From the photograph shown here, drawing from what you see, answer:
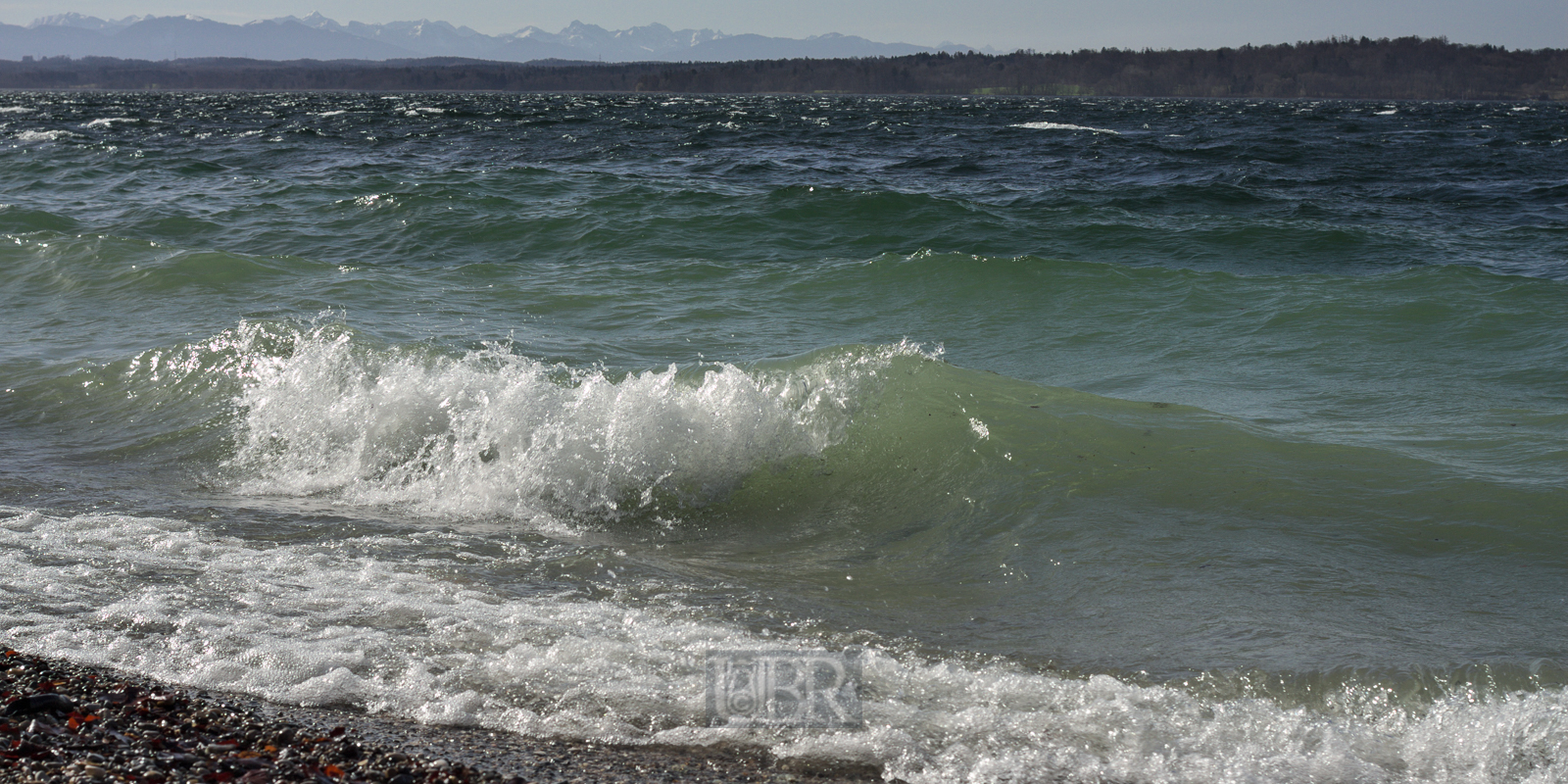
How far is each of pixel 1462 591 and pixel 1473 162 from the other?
23.5 metres

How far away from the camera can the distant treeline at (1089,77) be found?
134 meters

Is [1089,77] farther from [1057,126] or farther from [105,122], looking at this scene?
[105,122]

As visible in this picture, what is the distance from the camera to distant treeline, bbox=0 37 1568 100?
133625 mm

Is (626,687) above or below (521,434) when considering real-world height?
below

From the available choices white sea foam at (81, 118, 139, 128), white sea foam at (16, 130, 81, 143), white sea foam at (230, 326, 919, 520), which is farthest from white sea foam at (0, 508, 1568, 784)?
white sea foam at (81, 118, 139, 128)

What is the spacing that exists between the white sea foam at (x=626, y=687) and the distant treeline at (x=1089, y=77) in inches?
5641

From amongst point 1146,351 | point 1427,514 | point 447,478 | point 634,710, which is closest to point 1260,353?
point 1146,351

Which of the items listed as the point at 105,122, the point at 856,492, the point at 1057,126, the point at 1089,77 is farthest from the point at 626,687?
the point at 1089,77

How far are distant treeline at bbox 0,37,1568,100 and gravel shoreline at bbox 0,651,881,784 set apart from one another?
144 metres

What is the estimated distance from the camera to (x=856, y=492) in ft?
16.9

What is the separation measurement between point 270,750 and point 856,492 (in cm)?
311

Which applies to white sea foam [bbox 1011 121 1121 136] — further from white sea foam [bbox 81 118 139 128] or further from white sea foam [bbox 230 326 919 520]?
white sea foam [bbox 81 118 139 128]

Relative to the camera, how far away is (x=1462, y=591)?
12.6 feet

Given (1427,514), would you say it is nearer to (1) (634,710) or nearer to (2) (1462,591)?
(2) (1462,591)
